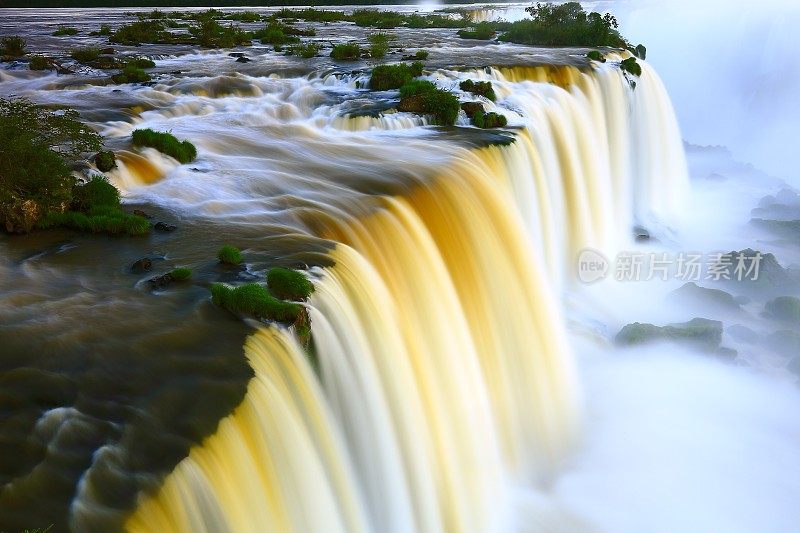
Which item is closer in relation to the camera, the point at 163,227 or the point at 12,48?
the point at 163,227

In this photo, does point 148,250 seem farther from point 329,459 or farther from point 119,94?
point 119,94

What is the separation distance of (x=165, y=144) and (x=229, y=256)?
512cm

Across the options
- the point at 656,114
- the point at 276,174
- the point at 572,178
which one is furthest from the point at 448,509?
the point at 656,114

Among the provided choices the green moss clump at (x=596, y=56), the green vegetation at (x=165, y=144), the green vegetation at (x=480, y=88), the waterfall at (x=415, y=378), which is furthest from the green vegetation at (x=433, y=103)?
the green moss clump at (x=596, y=56)

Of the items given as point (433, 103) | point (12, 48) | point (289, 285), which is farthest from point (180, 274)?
point (12, 48)

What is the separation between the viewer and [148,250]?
9.49m

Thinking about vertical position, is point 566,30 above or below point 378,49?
above

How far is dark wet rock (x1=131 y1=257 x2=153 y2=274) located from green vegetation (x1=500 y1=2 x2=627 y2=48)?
27201 mm

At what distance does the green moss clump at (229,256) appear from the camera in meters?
8.95

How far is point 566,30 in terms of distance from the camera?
32.0 metres

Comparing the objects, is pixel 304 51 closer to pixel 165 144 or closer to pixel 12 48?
pixel 12 48

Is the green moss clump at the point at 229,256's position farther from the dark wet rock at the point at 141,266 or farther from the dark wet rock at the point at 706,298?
the dark wet rock at the point at 706,298

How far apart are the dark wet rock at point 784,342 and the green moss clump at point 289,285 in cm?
1252

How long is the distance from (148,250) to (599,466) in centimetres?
790
